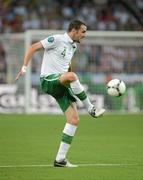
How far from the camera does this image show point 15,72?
26531 millimetres

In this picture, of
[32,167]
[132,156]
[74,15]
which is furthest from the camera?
[74,15]

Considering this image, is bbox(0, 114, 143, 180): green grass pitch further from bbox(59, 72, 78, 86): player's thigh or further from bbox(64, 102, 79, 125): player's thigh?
bbox(59, 72, 78, 86): player's thigh

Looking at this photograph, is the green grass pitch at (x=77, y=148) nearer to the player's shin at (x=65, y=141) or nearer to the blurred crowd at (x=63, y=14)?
the player's shin at (x=65, y=141)

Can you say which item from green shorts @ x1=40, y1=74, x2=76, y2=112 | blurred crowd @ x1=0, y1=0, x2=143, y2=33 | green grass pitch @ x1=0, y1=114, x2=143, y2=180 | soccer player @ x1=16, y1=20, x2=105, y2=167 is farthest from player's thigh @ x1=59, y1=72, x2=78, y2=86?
blurred crowd @ x1=0, y1=0, x2=143, y2=33

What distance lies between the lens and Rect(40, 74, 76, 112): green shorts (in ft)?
38.9

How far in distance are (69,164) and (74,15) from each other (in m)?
21.0

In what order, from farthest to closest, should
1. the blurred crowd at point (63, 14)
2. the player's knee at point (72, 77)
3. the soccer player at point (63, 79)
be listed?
the blurred crowd at point (63, 14)
the soccer player at point (63, 79)
the player's knee at point (72, 77)

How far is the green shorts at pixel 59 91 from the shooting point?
11859 mm

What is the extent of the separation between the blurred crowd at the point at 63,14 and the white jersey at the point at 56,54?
18192mm

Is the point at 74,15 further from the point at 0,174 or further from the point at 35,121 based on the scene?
the point at 0,174

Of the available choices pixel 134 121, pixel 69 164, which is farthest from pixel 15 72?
pixel 69 164

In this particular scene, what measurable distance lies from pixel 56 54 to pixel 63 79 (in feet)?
2.19

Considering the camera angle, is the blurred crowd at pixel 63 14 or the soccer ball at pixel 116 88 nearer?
the soccer ball at pixel 116 88

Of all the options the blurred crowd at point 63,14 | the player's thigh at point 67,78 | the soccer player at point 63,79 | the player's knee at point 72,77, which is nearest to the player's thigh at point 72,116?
the soccer player at point 63,79
